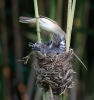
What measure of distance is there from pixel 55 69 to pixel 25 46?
3.79 feet

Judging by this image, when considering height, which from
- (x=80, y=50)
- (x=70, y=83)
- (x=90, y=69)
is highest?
(x=70, y=83)

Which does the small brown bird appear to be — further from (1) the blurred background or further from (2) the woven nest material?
(1) the blurred background

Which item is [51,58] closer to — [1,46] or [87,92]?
[1,46]

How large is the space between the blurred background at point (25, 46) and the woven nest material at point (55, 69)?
2.86 ft

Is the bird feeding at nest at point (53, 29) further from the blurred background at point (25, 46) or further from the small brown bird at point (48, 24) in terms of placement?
the blurred background at point (25, 46)

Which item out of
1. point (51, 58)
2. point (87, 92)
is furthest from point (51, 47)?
point (87, 92)

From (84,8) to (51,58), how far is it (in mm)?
1060

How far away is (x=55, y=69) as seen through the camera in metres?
0.84

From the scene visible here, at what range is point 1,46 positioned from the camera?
1.86 m

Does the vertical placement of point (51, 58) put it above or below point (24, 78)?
above

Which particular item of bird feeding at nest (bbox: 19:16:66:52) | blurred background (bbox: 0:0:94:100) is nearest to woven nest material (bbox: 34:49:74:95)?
bird feeding at nest (bbox: 19:16:66:52)

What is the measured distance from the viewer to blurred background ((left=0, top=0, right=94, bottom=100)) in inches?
70.9

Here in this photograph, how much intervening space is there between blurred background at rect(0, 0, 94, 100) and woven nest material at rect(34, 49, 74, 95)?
0.87m

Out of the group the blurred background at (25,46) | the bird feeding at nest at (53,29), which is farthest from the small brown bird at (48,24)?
the blurred background at (25,46)
